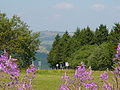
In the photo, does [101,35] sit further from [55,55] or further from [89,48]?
[55,55]

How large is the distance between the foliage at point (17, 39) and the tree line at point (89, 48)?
31.0 feet

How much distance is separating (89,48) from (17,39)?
57.6 feet

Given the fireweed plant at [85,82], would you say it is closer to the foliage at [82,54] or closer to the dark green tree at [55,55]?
the foliage at [82,54]

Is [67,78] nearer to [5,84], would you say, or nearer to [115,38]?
[5,84]

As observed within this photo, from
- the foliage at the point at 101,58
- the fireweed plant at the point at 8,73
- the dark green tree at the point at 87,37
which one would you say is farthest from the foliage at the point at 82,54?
the fireweed plant at the point at 8,73

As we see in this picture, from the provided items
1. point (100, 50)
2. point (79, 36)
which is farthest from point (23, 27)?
point (100, 50)

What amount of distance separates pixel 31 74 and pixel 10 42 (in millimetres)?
67671

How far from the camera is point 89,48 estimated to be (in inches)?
2985

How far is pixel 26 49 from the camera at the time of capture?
77812 millimetres

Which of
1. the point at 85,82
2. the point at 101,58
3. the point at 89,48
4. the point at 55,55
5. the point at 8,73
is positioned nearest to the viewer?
the point at 8,73

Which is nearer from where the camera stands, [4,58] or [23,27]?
[4,58]

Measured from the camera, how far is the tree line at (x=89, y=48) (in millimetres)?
67000

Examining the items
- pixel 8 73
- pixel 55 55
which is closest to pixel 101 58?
pixel 55 55

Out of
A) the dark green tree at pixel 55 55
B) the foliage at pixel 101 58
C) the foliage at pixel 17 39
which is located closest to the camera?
the foliage at pixel 101 58
